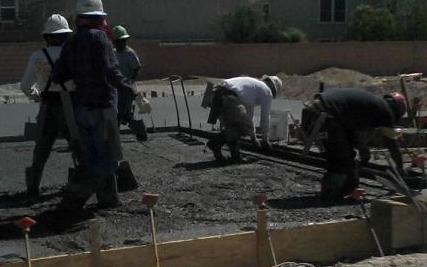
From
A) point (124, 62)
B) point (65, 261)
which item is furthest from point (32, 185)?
point (124, 62)

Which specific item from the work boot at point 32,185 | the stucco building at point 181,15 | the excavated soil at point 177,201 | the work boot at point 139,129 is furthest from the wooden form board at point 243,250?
the stucco building at point 181,15

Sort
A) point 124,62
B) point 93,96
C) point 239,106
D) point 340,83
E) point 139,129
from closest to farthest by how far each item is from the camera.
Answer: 1. point 93,96
2. point 239,106
3. point 124,62
4. point 139,129
5. point 340,83

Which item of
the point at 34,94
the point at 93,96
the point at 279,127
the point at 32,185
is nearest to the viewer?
the point at 93,96

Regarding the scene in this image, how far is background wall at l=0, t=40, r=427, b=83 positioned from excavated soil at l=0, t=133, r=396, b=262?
20.8 meters

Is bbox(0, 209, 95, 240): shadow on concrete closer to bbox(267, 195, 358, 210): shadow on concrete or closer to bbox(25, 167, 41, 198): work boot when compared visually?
bbox(25, 167, 41, 198): work boot

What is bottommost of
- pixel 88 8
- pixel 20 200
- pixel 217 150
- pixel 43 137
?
pixel 217 150

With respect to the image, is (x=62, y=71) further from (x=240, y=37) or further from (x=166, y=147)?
(x=240, y=37)

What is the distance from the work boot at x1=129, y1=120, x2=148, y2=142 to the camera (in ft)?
46.4

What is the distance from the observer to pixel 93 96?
27.0ft

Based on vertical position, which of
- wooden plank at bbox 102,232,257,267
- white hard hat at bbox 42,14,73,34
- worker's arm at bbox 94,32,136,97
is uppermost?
white hard hat at bbox 42,14,73,34

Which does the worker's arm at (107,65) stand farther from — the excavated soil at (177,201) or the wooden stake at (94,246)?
the wooden stake at (94,246)

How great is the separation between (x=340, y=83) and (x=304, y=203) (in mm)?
22383

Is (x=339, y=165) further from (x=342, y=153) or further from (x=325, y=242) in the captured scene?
(x=325, y=242)

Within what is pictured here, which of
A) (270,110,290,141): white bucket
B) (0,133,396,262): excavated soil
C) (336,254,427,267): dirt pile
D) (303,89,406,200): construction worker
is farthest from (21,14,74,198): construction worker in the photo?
(270,110,290,141): white bucket
